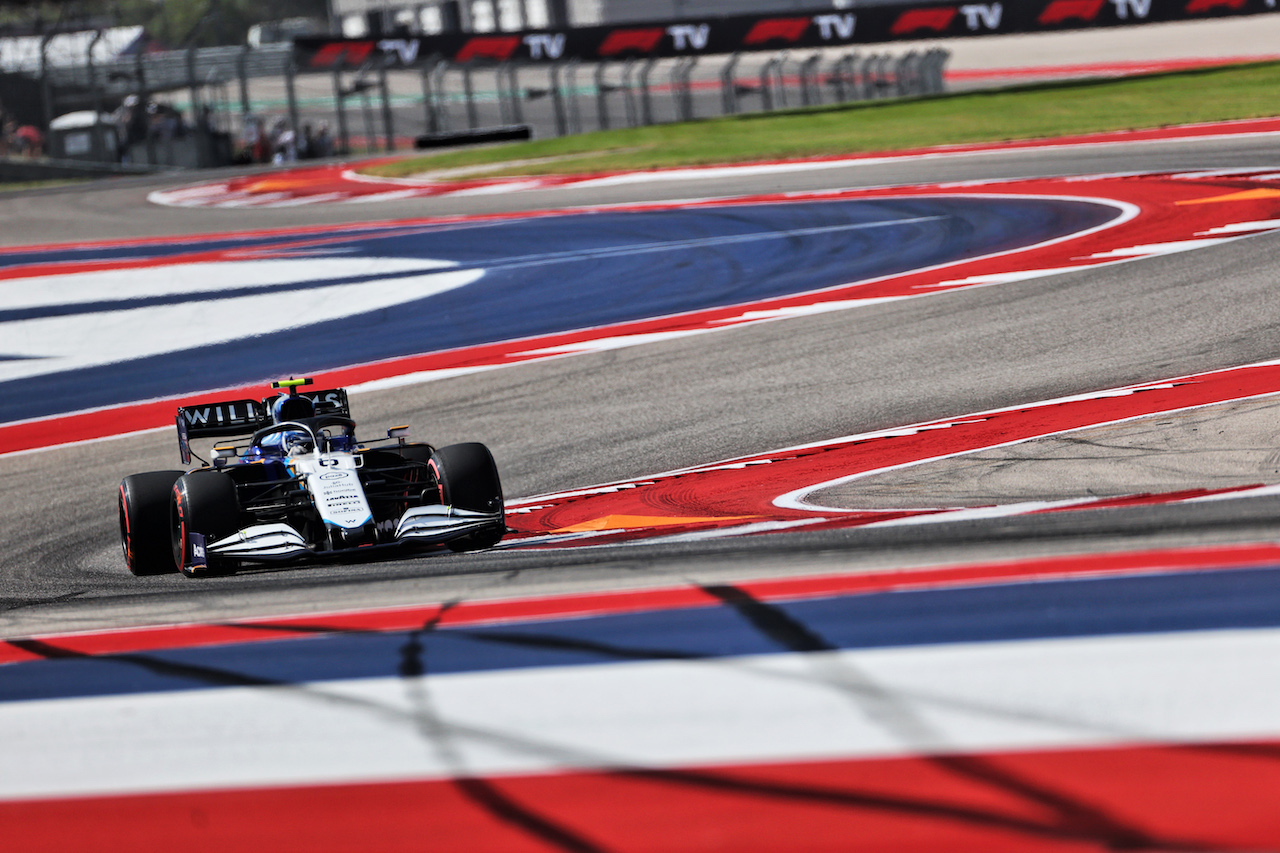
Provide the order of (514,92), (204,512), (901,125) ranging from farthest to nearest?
(514,92), (901,125), (204,512)

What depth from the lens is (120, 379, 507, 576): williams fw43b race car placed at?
6.48 m

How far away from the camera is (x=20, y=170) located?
33062 mm

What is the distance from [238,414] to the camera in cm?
780

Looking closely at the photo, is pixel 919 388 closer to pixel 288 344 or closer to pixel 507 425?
pixel 507 425

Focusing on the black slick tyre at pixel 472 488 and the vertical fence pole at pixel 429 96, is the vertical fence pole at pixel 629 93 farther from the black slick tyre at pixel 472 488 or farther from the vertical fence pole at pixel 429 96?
the black slick tyre at pixel 472 488

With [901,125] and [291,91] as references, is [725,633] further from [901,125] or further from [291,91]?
[291,91]

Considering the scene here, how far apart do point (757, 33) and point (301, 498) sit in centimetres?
2601

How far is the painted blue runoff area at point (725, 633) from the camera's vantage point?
360cm

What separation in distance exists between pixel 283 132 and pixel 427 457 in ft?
89.6

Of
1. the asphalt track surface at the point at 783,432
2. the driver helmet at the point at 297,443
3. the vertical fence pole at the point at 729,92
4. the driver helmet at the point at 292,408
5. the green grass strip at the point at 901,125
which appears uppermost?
the vertical fence pole at the point at 729,92

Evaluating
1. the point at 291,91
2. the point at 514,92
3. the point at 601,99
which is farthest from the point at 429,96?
the point at 601,99

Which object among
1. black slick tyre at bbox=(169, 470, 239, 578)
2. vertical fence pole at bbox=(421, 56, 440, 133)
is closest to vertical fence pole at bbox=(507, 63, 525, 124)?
vertical fence pole at bbox=(421, 56, 440, 133)

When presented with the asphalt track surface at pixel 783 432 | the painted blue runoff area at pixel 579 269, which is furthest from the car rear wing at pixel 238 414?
the painted blue runoff area at pixel 579 269

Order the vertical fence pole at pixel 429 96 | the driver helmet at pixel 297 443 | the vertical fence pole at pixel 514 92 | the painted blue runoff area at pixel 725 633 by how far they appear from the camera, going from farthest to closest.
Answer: the vertical fence pole at pixel 429 96, the vertical fence pole at pixel 514 92, the driver helmet at pixel 297 443, the painted blue runoff area at pixel 725 633
